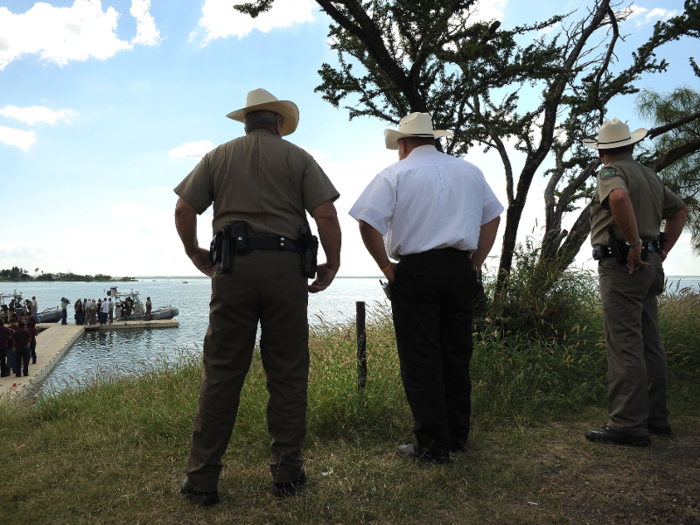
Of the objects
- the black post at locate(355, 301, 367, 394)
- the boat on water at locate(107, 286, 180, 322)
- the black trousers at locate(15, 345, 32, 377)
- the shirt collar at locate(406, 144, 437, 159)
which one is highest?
the shirt collar at locate(406, 144, 437, 159)

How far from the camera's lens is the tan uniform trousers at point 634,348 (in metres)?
3.11

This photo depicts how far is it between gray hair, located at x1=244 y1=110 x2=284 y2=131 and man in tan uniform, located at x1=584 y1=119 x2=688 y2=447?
2.23 m

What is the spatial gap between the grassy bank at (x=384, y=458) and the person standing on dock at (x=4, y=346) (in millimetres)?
10501

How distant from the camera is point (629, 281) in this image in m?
3.21

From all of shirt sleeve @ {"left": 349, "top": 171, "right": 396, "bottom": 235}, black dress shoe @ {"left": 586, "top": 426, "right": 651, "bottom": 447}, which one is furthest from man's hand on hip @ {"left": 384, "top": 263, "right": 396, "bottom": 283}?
black dress shoe @ {"left": 586, "top": 426, "right": 651, "bottom": 447}

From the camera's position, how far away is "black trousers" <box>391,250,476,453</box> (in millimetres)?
2713

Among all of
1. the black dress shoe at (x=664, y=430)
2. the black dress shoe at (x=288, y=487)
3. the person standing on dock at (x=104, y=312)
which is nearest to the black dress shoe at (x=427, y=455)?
the black dress shoe at (x=288, y=487)

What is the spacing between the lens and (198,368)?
6.33 m

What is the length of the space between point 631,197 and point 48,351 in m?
24.5

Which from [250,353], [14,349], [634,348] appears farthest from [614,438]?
[14,349]

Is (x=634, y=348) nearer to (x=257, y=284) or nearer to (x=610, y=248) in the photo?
(x=610, y=248)

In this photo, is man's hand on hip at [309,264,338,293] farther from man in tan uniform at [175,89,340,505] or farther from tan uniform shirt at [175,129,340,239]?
tan uniform shirt at [175,129,340,239]

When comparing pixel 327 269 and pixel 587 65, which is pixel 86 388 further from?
pixel 587 65

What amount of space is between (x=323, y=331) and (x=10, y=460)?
182 inches
